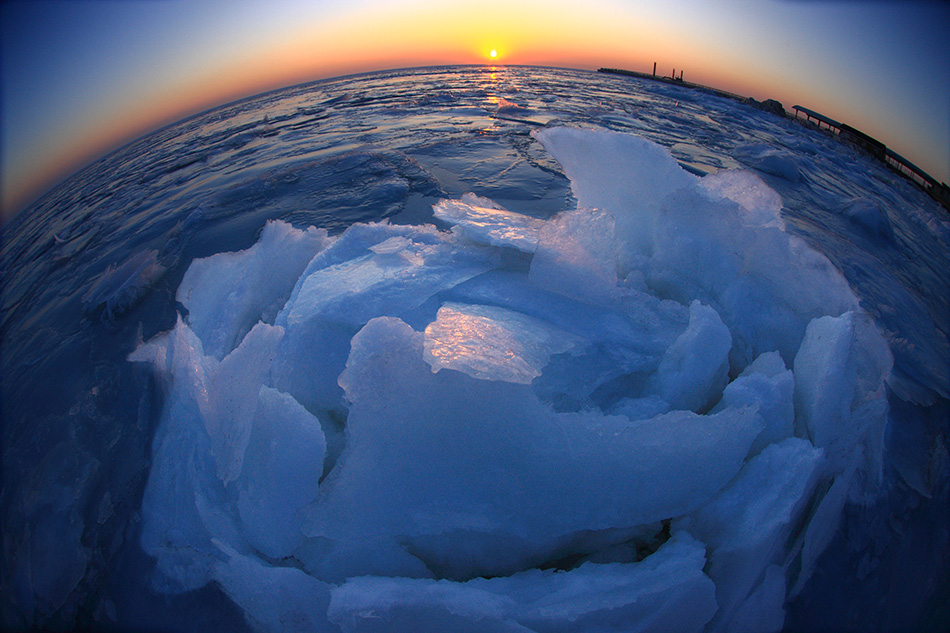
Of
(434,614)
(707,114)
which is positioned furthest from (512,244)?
(707,114)

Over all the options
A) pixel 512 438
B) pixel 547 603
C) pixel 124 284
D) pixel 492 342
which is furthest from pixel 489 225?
pixel 124 284

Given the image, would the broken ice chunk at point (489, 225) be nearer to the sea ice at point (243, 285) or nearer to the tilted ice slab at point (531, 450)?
the tilted ice slab at point (531, 450)

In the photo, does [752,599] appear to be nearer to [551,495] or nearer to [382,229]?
[551,495]

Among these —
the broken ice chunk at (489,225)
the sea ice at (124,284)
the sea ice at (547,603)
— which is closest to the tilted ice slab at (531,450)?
the sea ice at (547,603)

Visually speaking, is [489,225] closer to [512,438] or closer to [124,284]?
[512,438]

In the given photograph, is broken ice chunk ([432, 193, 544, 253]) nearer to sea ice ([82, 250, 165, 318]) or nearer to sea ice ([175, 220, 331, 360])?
sea ice ([175, 220, 331, 360])

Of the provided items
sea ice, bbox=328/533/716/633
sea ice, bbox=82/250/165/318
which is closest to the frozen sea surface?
sea ice, bbox=328/533/716/633

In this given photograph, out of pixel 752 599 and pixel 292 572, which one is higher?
pixel 292 572
